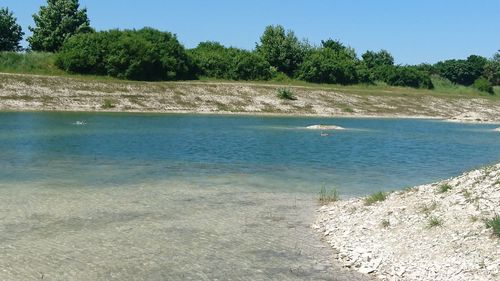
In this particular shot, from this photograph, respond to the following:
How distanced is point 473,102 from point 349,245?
393ft

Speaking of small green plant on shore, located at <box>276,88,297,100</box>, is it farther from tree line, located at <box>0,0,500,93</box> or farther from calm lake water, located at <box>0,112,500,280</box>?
calm lake water, located at <box>0,112,500,280</box>

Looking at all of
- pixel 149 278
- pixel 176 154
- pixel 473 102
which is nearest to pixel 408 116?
pixel 473 102

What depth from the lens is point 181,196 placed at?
23125 millimetres

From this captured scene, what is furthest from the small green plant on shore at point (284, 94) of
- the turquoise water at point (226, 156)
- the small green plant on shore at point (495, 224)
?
the small green plant on shore at point (495, 224)

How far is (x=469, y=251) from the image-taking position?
13.4 meters

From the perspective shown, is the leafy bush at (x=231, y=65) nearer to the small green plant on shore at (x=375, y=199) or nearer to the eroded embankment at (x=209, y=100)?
the eroded embankment at (x=209, y=100)

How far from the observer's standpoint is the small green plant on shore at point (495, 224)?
13548 mm

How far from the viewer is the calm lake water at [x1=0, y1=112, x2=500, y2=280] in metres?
14.1

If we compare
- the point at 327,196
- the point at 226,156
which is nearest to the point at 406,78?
the point at 226,156

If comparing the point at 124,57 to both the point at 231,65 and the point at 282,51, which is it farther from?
the point at 282,51

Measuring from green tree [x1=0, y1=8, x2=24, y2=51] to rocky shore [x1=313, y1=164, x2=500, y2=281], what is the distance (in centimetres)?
12069

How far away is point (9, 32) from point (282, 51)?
202 ft

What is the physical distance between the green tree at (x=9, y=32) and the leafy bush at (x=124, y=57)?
2332cm

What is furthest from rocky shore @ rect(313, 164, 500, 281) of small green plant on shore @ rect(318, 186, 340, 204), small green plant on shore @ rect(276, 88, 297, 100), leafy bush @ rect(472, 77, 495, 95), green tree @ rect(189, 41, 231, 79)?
leafy bush @ rect(472, 77, 495, 95)
